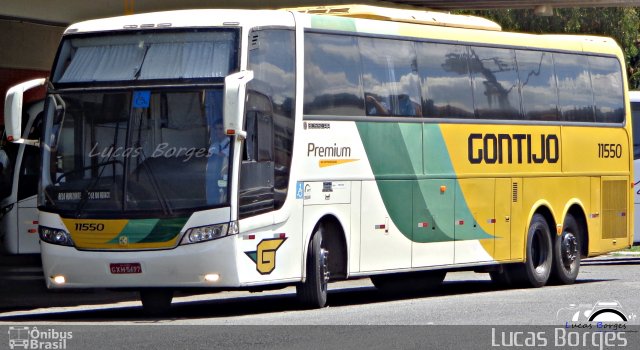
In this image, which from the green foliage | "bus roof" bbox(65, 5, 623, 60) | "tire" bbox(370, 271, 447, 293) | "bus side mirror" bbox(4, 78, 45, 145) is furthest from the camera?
the green foliage

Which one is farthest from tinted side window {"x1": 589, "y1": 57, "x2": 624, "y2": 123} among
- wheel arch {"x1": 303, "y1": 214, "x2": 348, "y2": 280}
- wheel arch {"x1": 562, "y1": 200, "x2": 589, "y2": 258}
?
wheel arch {"x1": 303, "y1": 214, "x2": 348, "y2": 280}

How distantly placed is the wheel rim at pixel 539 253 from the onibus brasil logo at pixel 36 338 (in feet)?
29.4

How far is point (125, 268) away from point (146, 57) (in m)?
2.32

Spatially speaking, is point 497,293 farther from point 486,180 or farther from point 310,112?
point 310,112

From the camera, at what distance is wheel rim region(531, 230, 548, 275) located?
795 inches

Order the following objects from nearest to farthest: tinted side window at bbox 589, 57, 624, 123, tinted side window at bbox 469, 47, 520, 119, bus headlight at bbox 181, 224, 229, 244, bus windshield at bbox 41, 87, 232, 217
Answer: bus headlight at bbox 181, 224, 229, 244
bus windshield at bbox 41, 87, 232, 217
tinted side window at bbox 469, 47, 520, 119
tinted side window at bbox 589, 57, 624, 123

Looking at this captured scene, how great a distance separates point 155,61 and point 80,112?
1001mm

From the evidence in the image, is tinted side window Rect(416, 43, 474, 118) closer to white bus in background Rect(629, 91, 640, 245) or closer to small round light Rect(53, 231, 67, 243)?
small round light Rect(53, 231, 67, 243)

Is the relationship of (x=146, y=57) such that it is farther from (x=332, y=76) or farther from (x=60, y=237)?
(x=332, y=76)

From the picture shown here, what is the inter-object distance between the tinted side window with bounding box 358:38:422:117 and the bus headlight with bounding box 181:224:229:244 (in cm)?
315

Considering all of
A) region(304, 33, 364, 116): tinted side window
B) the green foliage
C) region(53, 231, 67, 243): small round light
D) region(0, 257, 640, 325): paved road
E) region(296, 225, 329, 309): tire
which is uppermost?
the green foliage

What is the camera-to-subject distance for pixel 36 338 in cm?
1243

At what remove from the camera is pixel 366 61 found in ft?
55.2

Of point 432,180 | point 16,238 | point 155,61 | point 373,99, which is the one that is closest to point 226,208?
point 155,61
